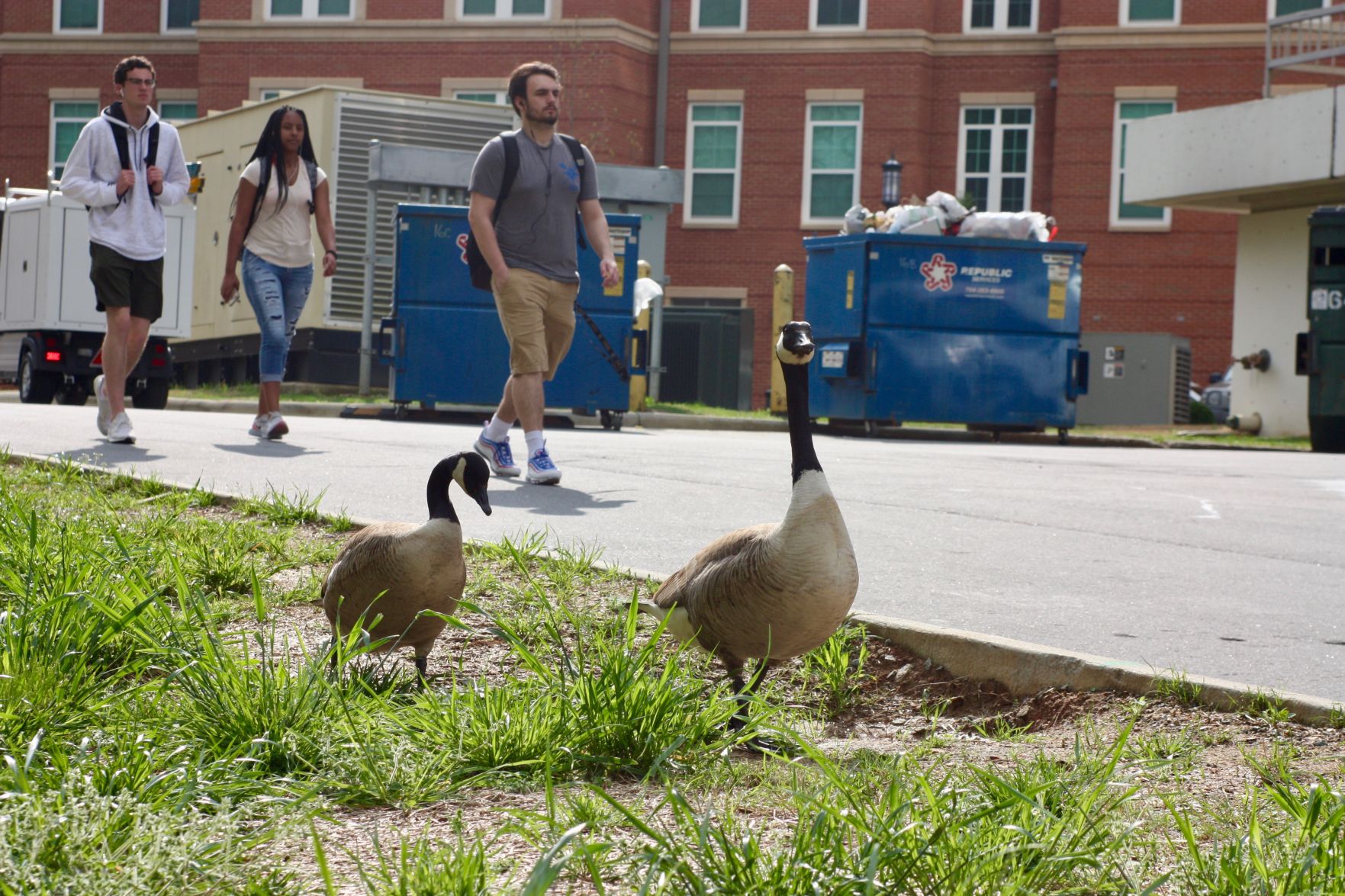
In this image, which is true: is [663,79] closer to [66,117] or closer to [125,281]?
[66,117]

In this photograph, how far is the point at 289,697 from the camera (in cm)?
299

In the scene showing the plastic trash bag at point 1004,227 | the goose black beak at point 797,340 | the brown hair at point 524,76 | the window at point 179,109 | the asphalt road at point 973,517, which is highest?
the window at point 179,109

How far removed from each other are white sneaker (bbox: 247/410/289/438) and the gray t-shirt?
3184 mm

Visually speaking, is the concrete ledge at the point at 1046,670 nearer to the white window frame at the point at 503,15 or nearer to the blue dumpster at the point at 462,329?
the blue dumpster at the point at 462,329

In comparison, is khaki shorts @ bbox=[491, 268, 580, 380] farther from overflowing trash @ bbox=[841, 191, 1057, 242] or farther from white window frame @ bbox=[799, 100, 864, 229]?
Answer: white window frame @ bbox=[799, 100, 864, 229]

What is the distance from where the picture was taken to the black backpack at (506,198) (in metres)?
8.37

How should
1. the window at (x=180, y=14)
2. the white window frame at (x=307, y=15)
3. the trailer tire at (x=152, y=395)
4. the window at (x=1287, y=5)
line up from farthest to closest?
1. the window at (x=180, y=14)
2. the white window frame at (x=307, y=15)
3. the window at (x=1287, y=5)
4. the trailer tire at (x=152, y=395)

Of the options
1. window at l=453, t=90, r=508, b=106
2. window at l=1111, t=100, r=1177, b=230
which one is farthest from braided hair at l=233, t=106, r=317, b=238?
window at l=1111, t=100, r=1177, b=230

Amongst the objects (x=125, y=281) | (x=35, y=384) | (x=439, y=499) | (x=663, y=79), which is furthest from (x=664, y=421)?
(x=439, y=499)

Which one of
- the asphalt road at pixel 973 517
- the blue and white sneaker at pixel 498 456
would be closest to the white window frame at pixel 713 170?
the asphalt road at pixel 973 517

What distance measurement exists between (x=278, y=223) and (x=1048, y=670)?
24.8 ft

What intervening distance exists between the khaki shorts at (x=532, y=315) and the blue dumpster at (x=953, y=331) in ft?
35.4

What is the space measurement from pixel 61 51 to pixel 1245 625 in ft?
119

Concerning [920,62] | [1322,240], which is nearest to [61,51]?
[920,62]
